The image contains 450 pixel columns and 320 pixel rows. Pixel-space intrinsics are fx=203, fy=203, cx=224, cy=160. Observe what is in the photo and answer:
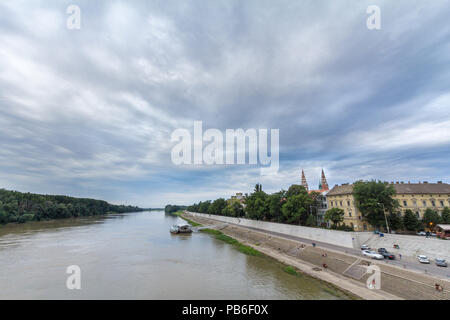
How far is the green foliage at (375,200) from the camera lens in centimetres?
4053

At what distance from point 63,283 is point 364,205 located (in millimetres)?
51088

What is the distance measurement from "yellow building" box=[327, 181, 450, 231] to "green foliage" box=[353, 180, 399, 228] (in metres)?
5.11

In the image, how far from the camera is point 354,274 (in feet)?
83.0

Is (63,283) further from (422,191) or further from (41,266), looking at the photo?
(422,191)

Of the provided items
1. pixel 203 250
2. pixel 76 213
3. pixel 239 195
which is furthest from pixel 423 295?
pixel 76 213

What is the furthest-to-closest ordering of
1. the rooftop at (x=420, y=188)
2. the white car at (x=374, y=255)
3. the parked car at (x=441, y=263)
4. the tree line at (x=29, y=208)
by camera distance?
the tree line at (x=29, y=208) < the rooftop at (x=420, y=188) < the white car at (x=374, y=255) < the parked car at (x=441, y=263)

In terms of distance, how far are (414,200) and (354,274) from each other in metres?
37.6

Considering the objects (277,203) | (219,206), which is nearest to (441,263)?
(277,203)

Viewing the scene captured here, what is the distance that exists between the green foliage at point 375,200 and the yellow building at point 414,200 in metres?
5.11

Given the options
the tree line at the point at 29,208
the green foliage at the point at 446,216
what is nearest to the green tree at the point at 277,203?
the green foliage at the point at 446,216

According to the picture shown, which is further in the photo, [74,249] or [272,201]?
[272,201]

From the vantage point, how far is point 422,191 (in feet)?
160

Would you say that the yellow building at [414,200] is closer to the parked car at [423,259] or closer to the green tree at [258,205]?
the parked car at [423,259]

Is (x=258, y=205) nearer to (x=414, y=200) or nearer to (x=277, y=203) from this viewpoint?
(x=277, y=203)
